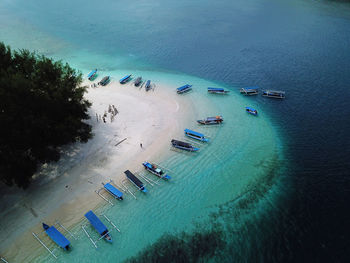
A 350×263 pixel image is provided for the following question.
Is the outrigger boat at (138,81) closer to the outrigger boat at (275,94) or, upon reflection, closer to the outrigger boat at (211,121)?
the outrigger boat at (211,121)

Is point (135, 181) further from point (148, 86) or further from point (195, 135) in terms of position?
point (148, 86)

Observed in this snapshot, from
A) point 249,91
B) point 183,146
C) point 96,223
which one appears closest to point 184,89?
point 249,91

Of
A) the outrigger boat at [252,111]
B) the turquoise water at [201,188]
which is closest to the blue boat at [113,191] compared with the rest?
the turquoise water at [201,188]

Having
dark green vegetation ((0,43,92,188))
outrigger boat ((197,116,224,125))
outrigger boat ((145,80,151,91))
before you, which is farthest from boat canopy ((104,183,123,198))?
outrigger boat ((145,80,151,91))

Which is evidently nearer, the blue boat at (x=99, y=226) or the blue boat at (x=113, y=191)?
the blue boat at (x=99, y=226)

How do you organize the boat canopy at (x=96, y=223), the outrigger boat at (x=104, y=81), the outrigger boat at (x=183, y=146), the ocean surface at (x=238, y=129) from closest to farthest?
the ocean surface at (x=238, y=129)
the boat canopy at (x=96, y=223)
the outrigger boat at (x=183, y=146)
the outrigger boat at (x=104, y=81)

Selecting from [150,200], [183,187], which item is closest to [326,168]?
[183,187]
